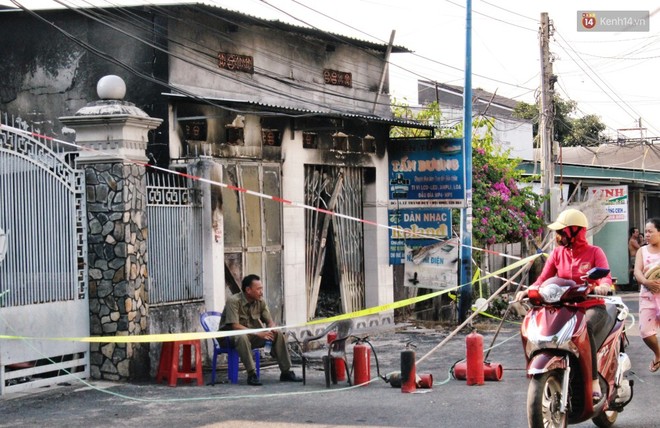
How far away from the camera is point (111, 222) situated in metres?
11.7

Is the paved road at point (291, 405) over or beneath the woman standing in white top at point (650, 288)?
beneath

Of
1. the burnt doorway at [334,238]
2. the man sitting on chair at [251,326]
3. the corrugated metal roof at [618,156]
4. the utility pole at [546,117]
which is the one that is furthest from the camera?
the corrugated metal roof at [618,156]

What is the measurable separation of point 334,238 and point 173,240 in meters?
5.12

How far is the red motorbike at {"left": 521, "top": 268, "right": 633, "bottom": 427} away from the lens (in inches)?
292

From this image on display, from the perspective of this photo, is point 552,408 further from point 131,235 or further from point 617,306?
point 131,235

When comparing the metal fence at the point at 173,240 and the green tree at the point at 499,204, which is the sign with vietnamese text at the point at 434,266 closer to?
the green tree at the point at 499,204

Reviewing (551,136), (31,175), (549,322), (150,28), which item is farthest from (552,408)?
(551,136)

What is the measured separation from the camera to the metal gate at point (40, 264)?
35.0ft

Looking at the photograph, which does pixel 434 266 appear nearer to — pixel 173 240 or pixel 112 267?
pixel 173 240

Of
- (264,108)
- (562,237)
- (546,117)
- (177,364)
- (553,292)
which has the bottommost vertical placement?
(177,364)

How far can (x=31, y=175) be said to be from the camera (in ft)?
36.2

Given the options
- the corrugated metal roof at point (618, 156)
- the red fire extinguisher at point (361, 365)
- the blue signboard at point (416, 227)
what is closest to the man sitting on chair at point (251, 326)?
the red fire extinguisher at point (361, 365)

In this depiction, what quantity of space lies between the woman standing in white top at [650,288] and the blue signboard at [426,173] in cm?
612

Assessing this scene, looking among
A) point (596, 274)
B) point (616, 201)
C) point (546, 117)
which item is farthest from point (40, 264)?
point (616, 201)
